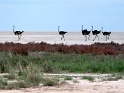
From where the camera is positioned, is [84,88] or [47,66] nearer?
[84,88]

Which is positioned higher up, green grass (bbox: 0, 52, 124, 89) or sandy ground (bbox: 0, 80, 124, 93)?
green grass (bbox: 0, 52, 124, 89)

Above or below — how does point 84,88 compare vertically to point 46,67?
below

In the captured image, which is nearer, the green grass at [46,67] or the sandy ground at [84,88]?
the sandy ground at [84,88]

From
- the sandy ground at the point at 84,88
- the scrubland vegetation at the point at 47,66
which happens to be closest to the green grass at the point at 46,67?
the scrubland vegetation at the point at 47,66

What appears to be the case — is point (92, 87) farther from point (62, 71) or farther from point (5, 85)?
point (62, 71)

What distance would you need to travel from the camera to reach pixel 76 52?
102ft

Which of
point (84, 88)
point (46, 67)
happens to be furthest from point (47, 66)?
point (84, 88)

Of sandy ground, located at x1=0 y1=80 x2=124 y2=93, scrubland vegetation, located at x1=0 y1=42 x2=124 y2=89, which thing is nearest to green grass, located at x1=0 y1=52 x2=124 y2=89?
scrubland vegetation, located at x1=0 y1=42 x2=124 y2=89

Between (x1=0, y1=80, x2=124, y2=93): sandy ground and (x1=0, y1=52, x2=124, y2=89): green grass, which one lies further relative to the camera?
(x1=0, y1=52, x2=124, y2=89): green grass

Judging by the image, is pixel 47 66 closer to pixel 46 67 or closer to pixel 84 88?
pixel 46 67

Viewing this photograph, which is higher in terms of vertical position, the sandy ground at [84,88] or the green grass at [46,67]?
the green grass at [46,67]

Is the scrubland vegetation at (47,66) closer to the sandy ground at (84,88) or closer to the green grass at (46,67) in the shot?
the green grass at (46,67)

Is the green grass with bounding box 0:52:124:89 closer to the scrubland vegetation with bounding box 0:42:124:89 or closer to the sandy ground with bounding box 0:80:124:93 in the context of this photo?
the scrubland vegetation with bounding box 0:42:124:89

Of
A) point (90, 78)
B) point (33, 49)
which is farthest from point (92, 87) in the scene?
point (33, 49)
